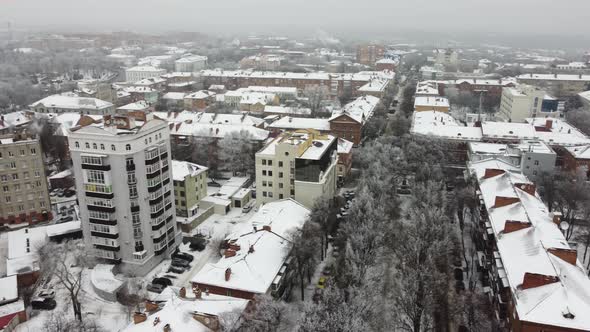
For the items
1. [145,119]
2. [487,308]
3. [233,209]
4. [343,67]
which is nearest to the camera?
[487,308]

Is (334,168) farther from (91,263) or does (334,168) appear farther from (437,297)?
(91,263)

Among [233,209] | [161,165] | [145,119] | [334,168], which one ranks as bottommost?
[233,209]

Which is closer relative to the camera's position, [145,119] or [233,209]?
[145,119]

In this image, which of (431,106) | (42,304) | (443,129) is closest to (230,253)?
(42,304)

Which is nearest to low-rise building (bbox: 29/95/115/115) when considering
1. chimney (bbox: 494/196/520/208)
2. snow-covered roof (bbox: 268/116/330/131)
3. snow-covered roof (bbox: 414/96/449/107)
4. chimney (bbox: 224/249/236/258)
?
snow-covered roof (bbox: 268/116/330/131)

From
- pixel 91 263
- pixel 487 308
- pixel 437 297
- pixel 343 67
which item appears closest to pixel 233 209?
pixel 91 263

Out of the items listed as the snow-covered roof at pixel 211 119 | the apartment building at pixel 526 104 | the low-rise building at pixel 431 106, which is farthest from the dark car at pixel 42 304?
the apartment building at pixel 526 104
